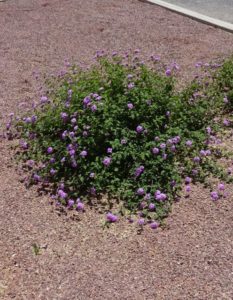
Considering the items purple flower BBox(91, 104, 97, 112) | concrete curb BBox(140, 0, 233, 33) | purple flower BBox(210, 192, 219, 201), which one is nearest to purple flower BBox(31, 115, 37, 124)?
purple flower BBox(91, 104, 97, 112)

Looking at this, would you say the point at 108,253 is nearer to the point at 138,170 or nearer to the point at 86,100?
the point at 138,170

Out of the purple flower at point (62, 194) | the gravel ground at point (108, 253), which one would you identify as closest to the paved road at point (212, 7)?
the gravel ground at point (108, 253)

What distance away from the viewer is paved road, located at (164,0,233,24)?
7500mm

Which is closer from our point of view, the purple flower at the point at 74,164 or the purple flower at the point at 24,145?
the purple flower at the point at 74,164

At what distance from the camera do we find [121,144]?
346cm

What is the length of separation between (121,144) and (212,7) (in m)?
5.45

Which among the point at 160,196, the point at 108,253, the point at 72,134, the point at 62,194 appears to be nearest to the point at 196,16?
the point at 72,134

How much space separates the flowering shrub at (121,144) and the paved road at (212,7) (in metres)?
4.00

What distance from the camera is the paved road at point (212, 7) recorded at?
7.50 metres

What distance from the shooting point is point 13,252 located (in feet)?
9.93

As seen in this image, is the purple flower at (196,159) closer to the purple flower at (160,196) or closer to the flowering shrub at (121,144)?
the flowering shrub at (121,144)

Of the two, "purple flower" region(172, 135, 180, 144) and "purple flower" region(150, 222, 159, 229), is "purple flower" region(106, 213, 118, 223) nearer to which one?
"purple flower" region(150, 222, 159, 229)

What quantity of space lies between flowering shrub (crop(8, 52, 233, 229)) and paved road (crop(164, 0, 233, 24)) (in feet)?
13.1

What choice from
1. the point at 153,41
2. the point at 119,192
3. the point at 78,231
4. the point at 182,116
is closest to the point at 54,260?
the point at 78,231
